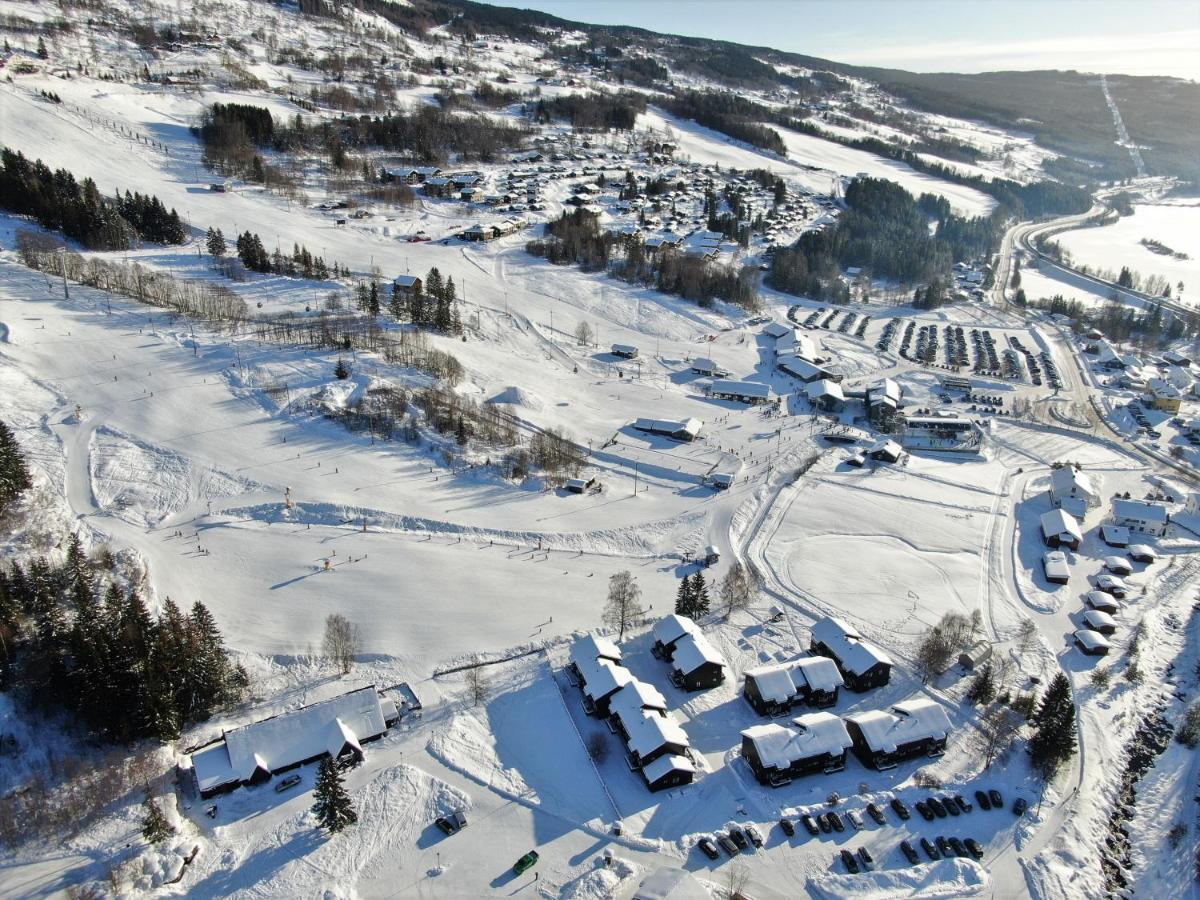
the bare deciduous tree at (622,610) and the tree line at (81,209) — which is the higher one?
the tree line at (81,209)

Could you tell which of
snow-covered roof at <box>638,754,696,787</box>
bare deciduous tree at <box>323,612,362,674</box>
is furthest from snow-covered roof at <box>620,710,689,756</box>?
bare deciduous tree at <box>323,612,362,674</box>

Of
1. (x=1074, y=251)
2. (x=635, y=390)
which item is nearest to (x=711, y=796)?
(x=635, y=390)

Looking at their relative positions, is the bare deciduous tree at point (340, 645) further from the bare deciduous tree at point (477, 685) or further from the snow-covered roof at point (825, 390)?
the snow-covered roof at point (825, 390)

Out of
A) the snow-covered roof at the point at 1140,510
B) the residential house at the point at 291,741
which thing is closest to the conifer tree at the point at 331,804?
the residential house at the point at 291,741

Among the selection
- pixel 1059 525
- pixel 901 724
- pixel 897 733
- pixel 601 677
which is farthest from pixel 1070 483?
pixel 601 677

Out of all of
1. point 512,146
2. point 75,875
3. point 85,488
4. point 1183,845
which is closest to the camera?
point 75,875

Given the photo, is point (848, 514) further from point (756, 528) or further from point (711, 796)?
point (711, 796)

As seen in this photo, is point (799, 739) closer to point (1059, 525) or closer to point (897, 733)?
point (897, 733)
